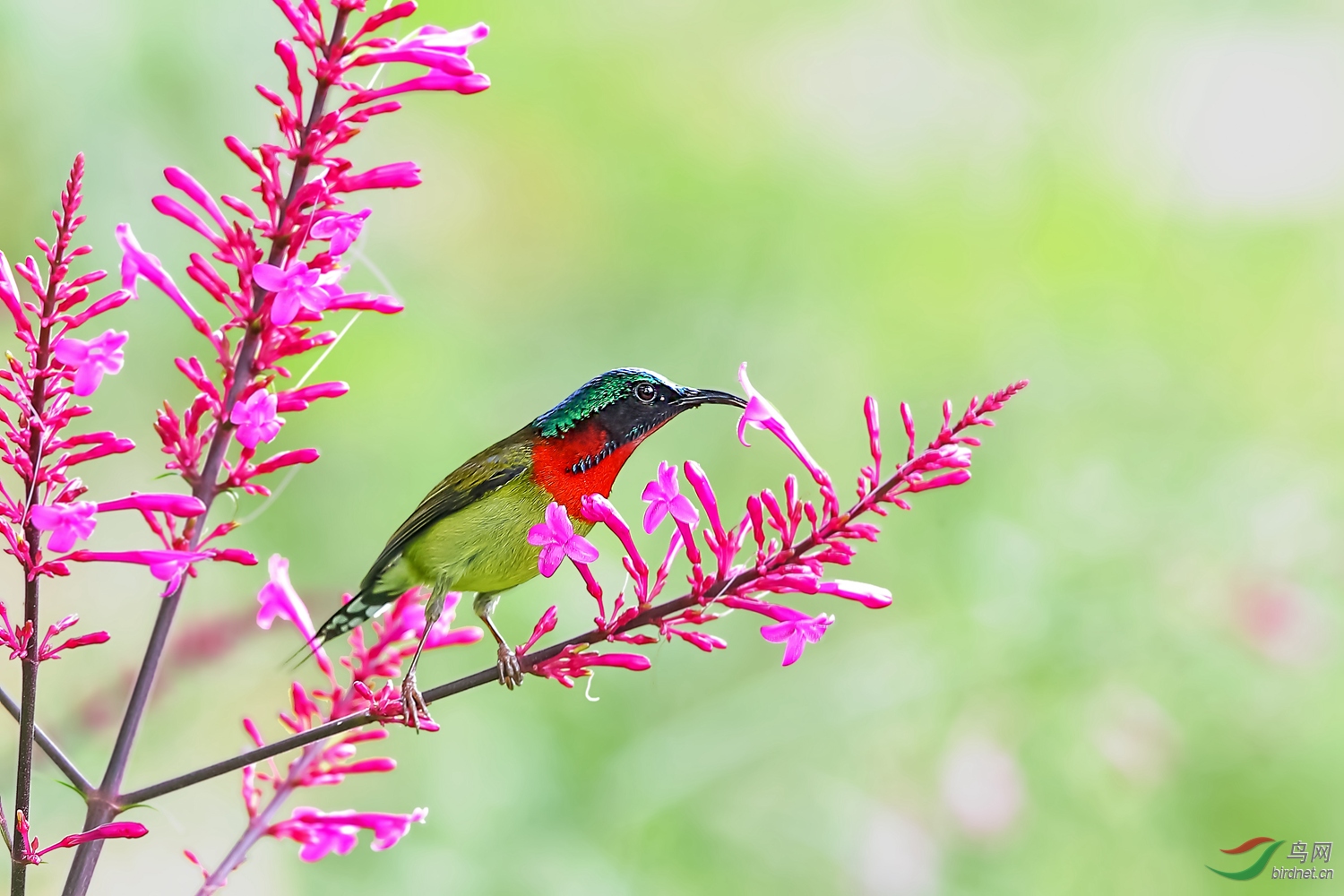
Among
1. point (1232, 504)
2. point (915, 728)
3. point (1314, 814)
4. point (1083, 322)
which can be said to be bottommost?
point (1314, 814)

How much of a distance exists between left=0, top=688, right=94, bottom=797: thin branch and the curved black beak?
1265mm

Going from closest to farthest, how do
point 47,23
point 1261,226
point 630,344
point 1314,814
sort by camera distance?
point 47,23, point 1314,814, point 630,344, point 1261,226

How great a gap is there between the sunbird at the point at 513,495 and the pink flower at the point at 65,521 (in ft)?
3.06

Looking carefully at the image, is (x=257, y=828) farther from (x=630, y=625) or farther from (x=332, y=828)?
(x=630, y=625)

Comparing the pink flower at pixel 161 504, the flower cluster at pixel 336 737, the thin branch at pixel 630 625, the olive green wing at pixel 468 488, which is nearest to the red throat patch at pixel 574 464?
the olive green wing at pixel 468 488

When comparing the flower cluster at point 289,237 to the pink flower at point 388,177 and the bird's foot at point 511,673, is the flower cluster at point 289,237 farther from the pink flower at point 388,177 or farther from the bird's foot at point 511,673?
the bird's foot at point 511,673

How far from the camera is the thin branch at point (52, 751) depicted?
1606 millimetres

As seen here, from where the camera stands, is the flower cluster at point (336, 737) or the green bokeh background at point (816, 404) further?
the green bokeh background at point (816, 404)

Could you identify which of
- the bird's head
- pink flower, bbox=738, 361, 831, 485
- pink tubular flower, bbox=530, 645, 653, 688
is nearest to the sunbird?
the bird's head

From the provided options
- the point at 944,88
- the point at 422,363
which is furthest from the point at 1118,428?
A: the point at 422,363

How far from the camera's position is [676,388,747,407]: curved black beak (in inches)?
91.7

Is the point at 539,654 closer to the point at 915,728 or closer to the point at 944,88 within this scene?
the point at 915,728

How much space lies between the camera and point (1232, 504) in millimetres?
5832

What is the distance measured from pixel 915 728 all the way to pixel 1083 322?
2943 millimetres
